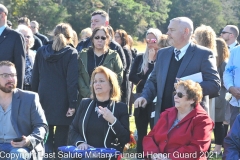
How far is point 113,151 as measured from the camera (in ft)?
17.2

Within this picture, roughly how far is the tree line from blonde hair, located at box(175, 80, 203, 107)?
3880 centimetres

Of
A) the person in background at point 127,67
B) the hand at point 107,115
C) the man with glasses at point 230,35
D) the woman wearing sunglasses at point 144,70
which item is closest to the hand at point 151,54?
the woman wearing sunglasses at point 144,70

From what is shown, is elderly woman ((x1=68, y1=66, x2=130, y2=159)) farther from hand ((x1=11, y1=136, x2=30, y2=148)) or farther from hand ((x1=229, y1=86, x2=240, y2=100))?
hand ((x1=229, y1=86, x2=240, y2=100))

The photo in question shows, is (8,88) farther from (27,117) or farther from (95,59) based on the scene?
(95,59)

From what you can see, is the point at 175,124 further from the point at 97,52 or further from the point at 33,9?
the point at 33,9

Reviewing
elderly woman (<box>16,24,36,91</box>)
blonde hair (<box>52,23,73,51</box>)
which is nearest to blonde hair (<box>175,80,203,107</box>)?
blonde hair (<box>52,23,73,51</box>)

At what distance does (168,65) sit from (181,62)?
15 cm

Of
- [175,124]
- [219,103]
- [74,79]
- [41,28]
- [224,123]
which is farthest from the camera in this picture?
[41,28]

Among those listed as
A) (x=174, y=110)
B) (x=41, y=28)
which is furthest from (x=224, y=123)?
(x=41, y=28)

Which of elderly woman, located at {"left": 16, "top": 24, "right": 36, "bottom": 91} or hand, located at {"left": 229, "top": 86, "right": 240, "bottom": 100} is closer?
hand, located at {"left": 229, "top": 86, "right": 240, "bottom": 100}

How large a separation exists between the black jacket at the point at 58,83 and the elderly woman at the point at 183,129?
169cm

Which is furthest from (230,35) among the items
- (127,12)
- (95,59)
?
(127,12)

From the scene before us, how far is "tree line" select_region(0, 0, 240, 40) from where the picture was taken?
45062 millimetres

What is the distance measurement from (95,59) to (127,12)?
4590 cm
